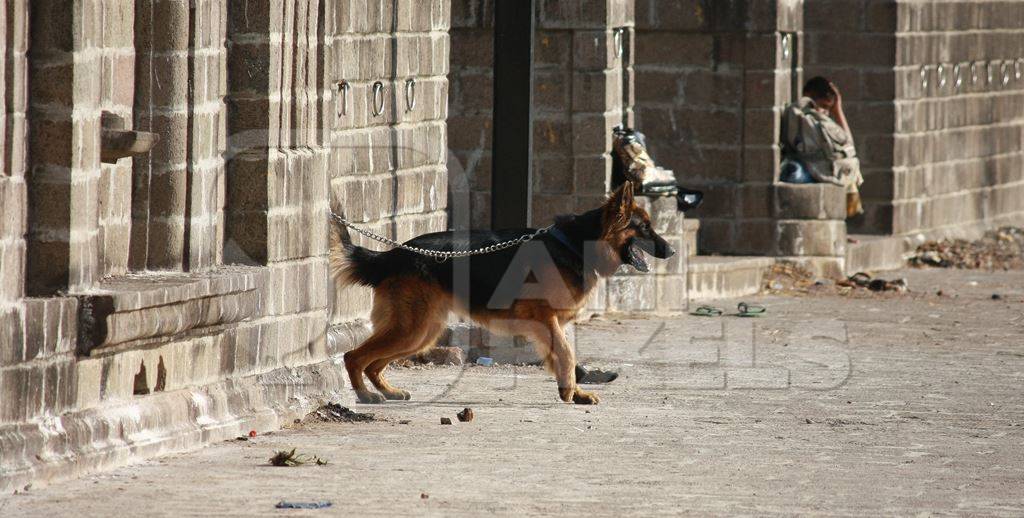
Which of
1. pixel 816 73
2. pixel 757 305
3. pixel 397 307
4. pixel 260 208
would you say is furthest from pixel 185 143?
pixel 816 73

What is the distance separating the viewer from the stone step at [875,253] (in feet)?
64.0

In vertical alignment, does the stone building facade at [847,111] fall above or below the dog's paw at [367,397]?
above

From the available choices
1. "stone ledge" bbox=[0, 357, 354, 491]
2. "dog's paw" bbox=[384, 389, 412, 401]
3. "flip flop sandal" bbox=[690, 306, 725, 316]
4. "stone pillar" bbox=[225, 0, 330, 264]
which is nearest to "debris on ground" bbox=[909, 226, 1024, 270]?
"flip flop sandal" bbox=[690, 306, 725, 316]

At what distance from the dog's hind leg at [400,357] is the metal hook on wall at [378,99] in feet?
5.21

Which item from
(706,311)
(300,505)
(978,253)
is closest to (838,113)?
(978,253)

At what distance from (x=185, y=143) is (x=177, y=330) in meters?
0.92

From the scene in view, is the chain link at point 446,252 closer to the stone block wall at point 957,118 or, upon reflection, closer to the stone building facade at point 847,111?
the stone building facade at point 847,111

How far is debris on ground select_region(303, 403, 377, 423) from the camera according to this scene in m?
9.79

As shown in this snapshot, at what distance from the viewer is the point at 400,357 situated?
34.9 feet

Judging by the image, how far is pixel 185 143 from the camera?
8836 mm

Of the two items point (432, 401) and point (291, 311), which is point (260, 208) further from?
point (432, 401)

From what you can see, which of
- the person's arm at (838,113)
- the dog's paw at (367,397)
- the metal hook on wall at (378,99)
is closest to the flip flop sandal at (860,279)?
the person's arm at (838,113)

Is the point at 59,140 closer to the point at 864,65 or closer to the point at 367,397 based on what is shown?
the point at 367,397

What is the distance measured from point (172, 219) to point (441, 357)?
12.8ft
